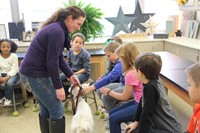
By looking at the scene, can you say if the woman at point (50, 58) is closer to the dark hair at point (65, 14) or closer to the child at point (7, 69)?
the dark hair at point (65, 14)

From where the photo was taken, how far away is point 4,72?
10.2ft

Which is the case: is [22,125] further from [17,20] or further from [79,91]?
[17,20]

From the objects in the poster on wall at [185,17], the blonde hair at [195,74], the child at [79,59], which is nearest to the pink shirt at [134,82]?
the blonde hair at [195,74]

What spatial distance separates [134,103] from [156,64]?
1.76 feet

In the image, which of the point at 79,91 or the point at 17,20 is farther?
the point at 17,20

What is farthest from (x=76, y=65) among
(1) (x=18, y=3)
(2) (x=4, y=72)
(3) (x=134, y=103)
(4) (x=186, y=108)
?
(1) (x=18, y=3)

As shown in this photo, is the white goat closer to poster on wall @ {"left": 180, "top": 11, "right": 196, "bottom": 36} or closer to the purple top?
the purple top

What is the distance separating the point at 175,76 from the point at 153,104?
0.68 metres

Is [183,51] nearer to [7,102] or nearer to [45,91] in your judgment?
[45,91]

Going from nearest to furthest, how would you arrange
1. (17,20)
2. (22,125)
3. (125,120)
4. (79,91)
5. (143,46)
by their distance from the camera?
1. (125,120)
2. (79,91)
3. (22,125)
4. (143,46)
5. (17,20)

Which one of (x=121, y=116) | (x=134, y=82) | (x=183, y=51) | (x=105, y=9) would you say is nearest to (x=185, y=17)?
(x=183, y=51)

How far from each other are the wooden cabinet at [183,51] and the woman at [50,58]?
1.96m

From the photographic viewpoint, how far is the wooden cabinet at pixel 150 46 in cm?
384

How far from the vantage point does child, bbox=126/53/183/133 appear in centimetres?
144
